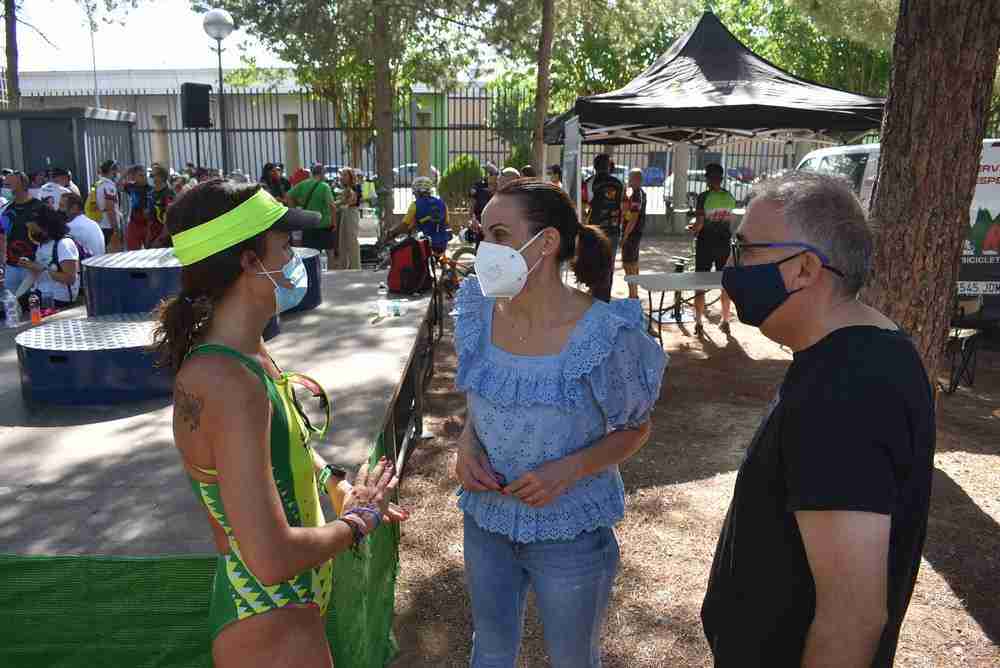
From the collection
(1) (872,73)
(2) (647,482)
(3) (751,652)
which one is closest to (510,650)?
(3) (751,652)

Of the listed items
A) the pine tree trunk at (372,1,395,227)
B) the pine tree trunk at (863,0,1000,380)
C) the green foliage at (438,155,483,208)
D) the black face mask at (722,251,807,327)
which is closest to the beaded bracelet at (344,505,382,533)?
the black face mask at (722,251,807,327)

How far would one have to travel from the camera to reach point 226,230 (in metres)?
1.77

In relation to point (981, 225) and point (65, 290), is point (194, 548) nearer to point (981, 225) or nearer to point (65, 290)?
point (65, 290)

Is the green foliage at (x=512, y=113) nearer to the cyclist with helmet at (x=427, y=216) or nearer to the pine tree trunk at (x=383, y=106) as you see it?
the pine tree trunk at (x=383, y=106)

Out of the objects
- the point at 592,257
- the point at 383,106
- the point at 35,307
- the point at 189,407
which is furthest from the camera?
the point at 383,106

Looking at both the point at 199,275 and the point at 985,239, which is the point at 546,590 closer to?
the point at 199,275

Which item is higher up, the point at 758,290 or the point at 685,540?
the point at 758,290

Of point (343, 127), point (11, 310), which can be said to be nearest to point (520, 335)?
point (11, 310)

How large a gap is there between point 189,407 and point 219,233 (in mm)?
392

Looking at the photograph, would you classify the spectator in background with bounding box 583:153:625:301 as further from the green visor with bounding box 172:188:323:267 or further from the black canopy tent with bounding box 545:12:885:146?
the green visor with bounding box 172:188:323:267

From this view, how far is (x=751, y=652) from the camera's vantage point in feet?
5.04

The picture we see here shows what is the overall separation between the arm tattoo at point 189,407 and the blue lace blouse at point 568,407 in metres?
0.82

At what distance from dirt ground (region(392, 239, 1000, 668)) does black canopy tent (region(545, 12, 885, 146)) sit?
9.57 ft

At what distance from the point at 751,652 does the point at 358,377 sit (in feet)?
11.0
